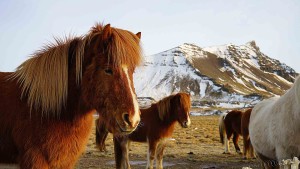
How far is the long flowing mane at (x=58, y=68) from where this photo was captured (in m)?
2.67

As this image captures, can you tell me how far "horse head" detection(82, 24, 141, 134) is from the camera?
2447 mm

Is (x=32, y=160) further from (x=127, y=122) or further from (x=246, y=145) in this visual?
(x=246, y=145)

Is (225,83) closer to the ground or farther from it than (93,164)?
closer to the ground

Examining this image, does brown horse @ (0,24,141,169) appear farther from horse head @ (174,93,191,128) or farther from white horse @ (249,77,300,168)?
horse head @ (174,93,191,128)

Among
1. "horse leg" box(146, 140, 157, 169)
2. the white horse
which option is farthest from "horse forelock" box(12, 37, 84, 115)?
"horse leg" box(146, 140, 157, 169)

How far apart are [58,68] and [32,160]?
2.77ft

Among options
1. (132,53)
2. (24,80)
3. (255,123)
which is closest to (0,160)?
(24,80)

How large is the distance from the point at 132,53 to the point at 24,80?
1.06 m

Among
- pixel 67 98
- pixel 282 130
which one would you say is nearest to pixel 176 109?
pixel 282 130

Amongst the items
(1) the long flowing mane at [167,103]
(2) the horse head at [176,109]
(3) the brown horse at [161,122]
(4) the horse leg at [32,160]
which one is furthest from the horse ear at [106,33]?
(1) the long flowing mane at [167,103]

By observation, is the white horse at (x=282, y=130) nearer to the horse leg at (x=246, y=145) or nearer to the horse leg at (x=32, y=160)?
the horse leg at (x=32, y=160)

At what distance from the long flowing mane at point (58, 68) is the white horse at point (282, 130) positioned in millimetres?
2893

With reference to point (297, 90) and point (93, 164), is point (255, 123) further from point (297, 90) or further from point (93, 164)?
point (93, 164)

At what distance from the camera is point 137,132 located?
10117 mm
